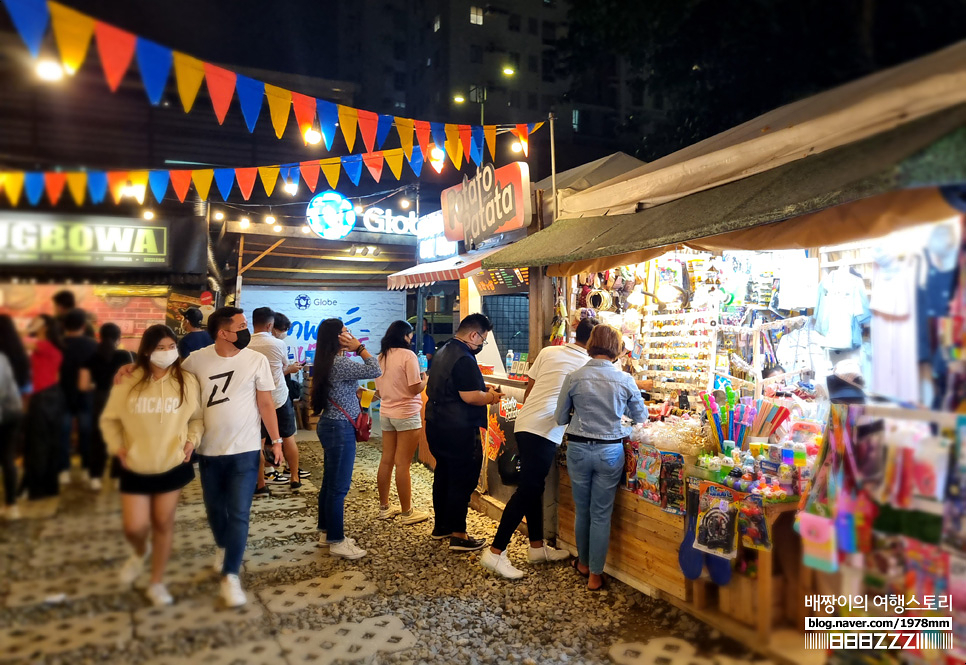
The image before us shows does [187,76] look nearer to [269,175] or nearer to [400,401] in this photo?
[400,401]

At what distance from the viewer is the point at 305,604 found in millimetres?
3346

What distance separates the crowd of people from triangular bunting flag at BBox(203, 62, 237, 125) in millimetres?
1219

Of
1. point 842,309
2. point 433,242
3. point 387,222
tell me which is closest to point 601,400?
point 842,309

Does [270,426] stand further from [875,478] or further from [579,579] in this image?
[875,478]

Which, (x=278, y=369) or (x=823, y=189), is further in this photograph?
(x=278, y=369)

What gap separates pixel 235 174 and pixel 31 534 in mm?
5006

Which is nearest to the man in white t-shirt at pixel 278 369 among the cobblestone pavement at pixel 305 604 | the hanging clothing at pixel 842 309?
the cobblestone pavement at pixel 305 604

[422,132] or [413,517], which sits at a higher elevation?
[422,132]

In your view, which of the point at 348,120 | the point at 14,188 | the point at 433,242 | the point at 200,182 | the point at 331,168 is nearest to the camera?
the point at 14,188

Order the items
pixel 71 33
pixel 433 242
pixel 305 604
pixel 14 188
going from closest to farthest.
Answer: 1. pixel 14 188
2. pixel 71 33
3. pixel 305 604
4. pixel 433 242

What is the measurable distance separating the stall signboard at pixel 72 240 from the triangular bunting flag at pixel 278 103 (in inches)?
124

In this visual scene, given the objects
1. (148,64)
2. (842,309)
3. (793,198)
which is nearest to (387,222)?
(842,309)

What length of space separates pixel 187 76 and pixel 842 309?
464 centimetres

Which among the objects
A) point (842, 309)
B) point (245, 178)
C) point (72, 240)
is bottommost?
point (842, 309)
